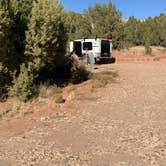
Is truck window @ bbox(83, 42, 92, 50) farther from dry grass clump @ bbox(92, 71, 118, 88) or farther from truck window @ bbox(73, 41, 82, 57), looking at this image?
dry grass clump @ bbox(92, 71, 118, 88)

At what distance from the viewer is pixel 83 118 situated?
1187cm

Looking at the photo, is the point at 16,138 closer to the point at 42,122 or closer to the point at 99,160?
the point at 42,122

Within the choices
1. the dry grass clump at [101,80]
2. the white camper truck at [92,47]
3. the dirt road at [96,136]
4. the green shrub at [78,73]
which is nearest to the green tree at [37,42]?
the dirt road at [96,136]

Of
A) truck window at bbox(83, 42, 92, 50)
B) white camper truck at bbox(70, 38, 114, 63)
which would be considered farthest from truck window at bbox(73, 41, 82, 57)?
truck window at bbox(83, 42, 92, 50)

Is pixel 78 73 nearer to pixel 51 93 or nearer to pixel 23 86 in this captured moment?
pixel 51 93

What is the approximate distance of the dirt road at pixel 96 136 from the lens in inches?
316

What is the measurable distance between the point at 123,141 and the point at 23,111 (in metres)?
4.78

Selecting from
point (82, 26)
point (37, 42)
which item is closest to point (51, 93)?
point (37, 42)

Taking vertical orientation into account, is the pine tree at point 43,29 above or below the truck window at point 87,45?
above

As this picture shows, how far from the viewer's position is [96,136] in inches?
384

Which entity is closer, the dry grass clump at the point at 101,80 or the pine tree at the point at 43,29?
the pine tree at the point at 43,29

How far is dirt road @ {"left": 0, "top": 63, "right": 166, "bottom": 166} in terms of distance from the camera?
8.04m

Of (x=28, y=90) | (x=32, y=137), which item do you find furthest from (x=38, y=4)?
(x=32, y=137)

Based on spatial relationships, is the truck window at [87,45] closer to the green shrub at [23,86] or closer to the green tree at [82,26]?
the green shrub at [23,86]
